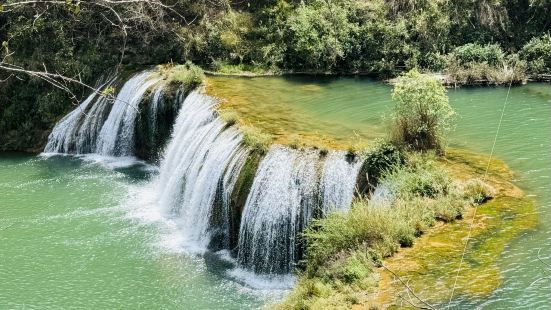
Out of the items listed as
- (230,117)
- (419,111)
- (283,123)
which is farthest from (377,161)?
(230,117)

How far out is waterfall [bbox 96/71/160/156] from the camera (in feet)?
63.1

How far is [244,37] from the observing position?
24.0 metres

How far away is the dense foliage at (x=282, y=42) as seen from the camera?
853 inches

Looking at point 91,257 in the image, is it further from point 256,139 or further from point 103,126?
point 103,126

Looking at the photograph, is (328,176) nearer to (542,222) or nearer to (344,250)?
(344,250)

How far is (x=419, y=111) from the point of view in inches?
453

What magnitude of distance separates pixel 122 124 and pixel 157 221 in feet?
20.3

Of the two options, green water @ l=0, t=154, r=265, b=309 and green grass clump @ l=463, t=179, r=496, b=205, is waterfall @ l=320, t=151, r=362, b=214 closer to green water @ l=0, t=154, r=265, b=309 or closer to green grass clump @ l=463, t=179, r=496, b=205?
green grass clump @ l=463, t=179, r=496, b=205

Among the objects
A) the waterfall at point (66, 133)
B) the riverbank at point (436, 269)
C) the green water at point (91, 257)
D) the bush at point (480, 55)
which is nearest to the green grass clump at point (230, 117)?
the green water at point (91, 257)

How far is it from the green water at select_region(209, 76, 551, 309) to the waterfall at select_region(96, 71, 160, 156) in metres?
2.58

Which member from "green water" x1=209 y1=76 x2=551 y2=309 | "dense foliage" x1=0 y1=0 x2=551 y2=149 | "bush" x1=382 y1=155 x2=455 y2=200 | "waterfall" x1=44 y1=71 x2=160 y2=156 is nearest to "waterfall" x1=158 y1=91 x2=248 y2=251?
"green water" x1=209 y1=76 x2=551 y2=309

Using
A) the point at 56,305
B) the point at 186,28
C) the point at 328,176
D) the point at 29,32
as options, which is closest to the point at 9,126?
the point at 29,32

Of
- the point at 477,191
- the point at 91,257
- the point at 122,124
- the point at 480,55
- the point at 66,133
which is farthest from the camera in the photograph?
the point at 480,55

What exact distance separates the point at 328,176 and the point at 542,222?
3.84 metres
